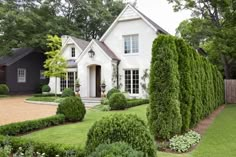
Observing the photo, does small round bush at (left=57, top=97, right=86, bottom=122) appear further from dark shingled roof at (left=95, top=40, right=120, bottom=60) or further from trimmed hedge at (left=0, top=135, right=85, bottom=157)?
dark shingled roof at (left=95, top=40, right=120, bottom=60)

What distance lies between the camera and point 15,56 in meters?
30.6

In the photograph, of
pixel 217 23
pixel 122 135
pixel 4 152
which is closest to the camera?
pixel 122 135

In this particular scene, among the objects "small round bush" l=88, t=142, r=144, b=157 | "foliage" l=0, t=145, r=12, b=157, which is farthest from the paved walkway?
"small round bush" l=88, t=142, r=144, b=157

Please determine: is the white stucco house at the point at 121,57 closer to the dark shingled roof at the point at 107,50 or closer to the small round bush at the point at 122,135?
the dark shingled roof at the point at 107,50

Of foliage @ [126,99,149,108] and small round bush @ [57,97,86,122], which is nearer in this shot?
small round bush @ [57,97,86,122]

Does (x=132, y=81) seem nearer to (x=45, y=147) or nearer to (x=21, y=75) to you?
(x=21, y=75)

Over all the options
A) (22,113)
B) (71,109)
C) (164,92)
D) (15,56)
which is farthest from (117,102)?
(15,56)

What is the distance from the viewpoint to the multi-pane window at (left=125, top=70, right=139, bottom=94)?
22.3m

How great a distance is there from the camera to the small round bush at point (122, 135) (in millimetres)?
4500

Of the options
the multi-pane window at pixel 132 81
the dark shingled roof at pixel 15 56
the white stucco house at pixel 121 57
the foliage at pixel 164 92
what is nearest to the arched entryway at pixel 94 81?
the white stucco house at pixel 121 57

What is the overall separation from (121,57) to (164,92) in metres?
15.4

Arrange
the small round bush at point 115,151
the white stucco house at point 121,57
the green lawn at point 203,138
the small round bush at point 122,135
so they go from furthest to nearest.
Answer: the white stucco house at point 121,57
the green lawn at point 203,138
the small round bush at point 122,135
the small round bush at point 115,151

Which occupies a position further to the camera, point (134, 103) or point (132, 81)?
point (132, 81)

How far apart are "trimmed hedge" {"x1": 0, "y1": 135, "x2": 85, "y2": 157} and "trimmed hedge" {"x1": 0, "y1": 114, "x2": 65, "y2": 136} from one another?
1698 mm
